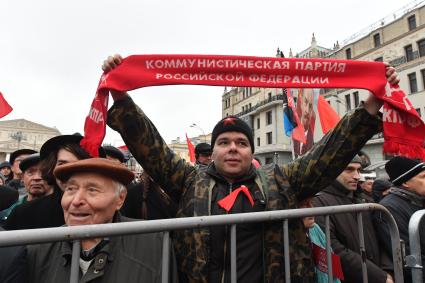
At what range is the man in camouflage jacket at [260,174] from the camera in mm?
1896

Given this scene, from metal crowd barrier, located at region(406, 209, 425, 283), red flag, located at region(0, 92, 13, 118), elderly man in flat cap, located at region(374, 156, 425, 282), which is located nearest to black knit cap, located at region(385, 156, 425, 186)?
elderly man in flat cap, located at region(374, 156, 425, 282)

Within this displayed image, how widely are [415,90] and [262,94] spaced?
70.4 ft

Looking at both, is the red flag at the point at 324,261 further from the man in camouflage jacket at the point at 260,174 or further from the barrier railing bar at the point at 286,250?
the barrier railing bar at the point at 286,250

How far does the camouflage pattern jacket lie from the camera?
1.93 meters

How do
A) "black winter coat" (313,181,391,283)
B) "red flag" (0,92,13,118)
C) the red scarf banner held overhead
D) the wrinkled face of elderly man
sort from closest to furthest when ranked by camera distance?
the wrinkled face of elderly man → the red scarf banner held overhead → "black winter coat" (313,181,391,283) → "red flag" (0,92,13,118)

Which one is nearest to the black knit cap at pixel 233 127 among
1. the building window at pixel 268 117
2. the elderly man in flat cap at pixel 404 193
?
the elderly man in flat cap at pixel 404 193

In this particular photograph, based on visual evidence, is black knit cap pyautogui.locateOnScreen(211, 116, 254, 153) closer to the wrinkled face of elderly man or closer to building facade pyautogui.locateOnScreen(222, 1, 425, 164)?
the wrinkled face of elderly man

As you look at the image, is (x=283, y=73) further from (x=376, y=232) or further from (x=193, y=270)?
(x=376, y=232)

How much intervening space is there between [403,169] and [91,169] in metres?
2.98

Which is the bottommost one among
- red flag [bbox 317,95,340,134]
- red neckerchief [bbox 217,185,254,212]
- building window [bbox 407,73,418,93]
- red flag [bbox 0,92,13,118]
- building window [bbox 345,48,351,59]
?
red neckerchief [bbox 217,185,254,212]

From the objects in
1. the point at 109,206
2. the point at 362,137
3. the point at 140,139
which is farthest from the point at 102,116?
the point at 362,137

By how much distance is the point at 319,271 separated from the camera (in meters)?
2.21

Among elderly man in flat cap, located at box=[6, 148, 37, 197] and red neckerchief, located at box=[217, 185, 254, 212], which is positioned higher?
elderly man in flat cap, located at box=[6, 148, 37, 197]

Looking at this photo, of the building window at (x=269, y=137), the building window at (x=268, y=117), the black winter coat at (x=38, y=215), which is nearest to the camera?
the black winter coat at (x=38, y=215)
